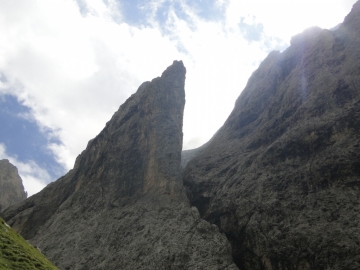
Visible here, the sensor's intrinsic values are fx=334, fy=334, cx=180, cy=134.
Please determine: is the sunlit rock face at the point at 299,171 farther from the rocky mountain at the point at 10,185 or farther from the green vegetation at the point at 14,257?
the rocky mountain at the point at 10,185

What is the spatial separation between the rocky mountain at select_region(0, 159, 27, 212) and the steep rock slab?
6488 centimetres

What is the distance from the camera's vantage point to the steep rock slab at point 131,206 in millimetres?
42469

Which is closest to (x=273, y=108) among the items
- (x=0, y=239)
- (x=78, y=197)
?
(x=78, y=197)

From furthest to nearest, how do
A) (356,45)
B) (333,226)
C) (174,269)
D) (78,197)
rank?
(78,197) < (356,45) < (174,269) < (333,226)

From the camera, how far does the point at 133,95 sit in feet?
279

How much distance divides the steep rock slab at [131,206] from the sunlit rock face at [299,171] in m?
3.95

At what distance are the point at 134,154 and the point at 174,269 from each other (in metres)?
28.5

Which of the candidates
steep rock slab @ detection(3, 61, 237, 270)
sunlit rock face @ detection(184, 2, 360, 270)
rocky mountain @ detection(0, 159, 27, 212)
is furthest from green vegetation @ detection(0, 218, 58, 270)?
rocky mountain @ detection(0, 159, 27, 212)

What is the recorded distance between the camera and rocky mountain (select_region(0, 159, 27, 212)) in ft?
427

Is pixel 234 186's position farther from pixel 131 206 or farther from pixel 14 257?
pixel 14 257

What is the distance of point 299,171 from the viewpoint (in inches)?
1650

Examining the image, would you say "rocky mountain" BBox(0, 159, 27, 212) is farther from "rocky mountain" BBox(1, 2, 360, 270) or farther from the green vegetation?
the green vegetation

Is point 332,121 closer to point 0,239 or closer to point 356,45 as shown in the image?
point 356,45

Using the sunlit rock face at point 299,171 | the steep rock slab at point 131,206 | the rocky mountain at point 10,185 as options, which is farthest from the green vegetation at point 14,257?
the rocky mountain at point 10,185
